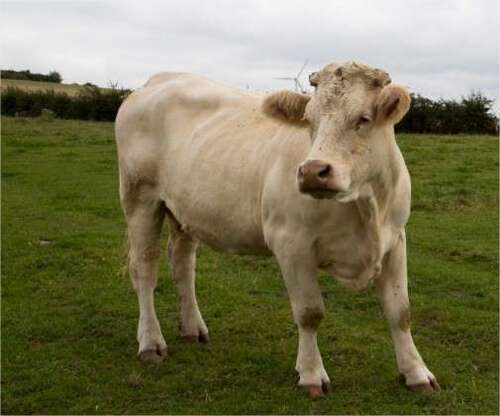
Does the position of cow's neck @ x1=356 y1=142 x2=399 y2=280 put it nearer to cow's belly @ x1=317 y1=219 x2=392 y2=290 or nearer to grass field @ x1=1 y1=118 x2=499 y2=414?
cow's belly @ x1=317 y1=219 x2=392 y2=290

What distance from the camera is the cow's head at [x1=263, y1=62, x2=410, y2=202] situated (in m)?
4.46

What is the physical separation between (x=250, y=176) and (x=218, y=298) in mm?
2688

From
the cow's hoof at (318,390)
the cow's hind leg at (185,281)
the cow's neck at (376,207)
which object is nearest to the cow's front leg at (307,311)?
the cow's hoof at (318,390)

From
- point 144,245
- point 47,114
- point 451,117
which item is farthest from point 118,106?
point 144,245

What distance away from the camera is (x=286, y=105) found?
5.28 metres

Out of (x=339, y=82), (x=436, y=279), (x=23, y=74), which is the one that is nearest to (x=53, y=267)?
(x=436, y=279)

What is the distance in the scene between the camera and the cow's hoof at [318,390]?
5477mm

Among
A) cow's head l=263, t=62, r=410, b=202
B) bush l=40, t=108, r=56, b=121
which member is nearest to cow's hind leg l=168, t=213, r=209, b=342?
cow's head l=263, t=62, r=410, b=202

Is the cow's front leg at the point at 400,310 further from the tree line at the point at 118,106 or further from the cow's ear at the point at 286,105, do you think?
the tree line at the point at 118,106

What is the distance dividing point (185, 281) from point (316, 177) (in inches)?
120

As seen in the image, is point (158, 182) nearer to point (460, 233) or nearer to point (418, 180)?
point (460, 233)

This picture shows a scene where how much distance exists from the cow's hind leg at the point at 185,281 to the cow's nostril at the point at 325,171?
2953 millimetres

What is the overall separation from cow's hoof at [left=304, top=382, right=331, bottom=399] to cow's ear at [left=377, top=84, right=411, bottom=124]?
1.98 meters

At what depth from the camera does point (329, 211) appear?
5164mm
